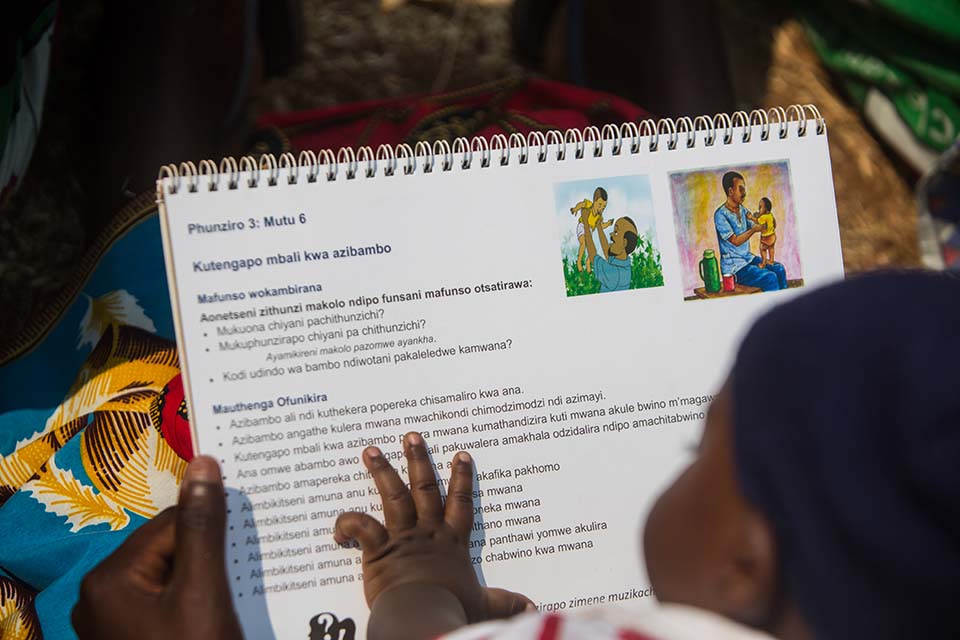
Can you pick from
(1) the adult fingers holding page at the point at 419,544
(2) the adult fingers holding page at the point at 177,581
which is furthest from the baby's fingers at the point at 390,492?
(2) the adult fingers holding page at the point at 177,581

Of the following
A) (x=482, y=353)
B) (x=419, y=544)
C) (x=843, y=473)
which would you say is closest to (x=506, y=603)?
(x=419, y=544)

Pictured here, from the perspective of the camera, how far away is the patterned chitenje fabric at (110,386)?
619 mm

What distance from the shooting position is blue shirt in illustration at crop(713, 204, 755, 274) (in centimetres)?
58

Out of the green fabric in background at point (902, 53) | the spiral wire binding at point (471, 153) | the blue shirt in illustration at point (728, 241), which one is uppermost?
the green fabric in background at point (902, 53)

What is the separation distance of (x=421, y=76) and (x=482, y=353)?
2.34 feet

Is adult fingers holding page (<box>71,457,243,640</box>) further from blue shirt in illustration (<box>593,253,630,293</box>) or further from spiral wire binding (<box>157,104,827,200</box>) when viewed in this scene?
blue shirt in illustration (<box>593,253,630,293</box>)

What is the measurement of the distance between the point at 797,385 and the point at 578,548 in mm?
265

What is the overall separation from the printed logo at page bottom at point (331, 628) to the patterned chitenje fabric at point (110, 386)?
18 cm

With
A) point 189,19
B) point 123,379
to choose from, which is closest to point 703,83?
point 189,19

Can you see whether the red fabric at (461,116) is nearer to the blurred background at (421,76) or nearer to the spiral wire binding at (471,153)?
the blurred background at (421,76)

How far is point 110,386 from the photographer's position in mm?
688

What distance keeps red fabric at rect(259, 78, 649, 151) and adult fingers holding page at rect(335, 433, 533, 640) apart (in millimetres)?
352

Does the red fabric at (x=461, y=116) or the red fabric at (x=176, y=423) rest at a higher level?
the red fabric at (x=461, y=116)

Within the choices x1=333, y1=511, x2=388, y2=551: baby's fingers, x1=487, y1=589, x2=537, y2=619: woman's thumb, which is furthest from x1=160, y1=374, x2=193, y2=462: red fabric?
x1=487, y1=589, x2=537, y2=619: woman's thumb
